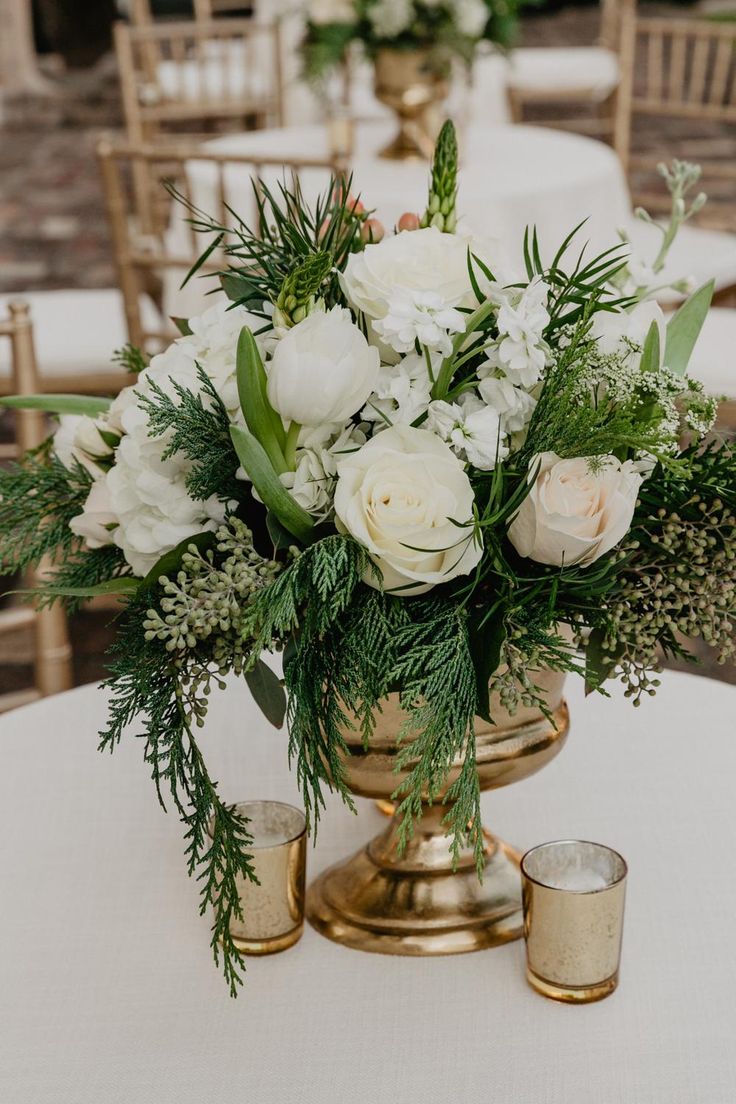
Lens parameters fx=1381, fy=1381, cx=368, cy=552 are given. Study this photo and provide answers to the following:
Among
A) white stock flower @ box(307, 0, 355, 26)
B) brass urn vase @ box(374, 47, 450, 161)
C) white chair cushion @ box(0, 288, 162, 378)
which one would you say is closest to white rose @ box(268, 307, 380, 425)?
white chair cushion @ box(0, 288, 162, 378)

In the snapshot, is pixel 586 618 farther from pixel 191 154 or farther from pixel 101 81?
pixel 101 81

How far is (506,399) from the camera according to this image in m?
0.82

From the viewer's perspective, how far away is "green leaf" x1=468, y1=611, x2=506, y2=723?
799 millimetres

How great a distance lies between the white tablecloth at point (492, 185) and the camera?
2.85 m

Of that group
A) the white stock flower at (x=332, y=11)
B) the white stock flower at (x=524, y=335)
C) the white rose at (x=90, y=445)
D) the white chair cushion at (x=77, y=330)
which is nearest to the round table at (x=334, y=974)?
the white rose at (x=90, y=445)

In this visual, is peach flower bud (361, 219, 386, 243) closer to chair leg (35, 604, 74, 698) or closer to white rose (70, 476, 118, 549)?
white rose (70, 476, 118, 549)

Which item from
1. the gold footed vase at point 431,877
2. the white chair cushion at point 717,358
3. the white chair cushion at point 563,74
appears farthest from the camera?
the white chair cushion at point 563,74

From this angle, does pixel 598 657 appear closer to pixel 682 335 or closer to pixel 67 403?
pixel 682 335

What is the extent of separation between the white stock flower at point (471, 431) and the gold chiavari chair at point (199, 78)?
318cm

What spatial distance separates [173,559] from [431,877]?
32cm

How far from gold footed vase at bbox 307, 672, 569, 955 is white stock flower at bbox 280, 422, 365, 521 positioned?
0.54 feet

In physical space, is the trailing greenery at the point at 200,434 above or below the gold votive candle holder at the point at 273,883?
above

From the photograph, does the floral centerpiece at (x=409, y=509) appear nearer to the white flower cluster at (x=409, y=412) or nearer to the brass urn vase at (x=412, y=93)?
the white flower cluster at (x=409, y=412)

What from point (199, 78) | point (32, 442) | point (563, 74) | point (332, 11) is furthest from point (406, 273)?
point (563, 74)
